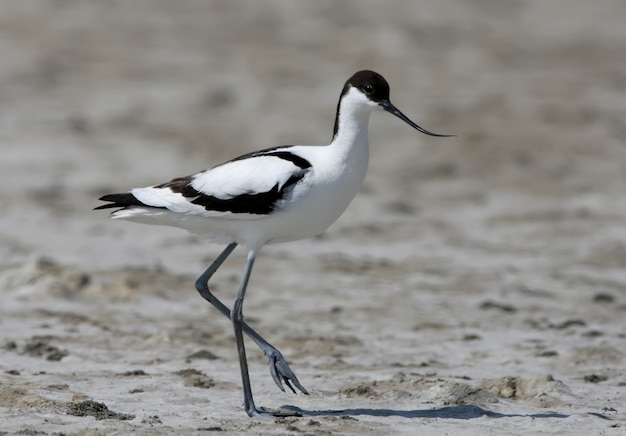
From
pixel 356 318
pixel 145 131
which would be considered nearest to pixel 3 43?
pixel 145 131

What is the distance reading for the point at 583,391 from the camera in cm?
675

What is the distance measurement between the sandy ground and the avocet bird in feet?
2.84

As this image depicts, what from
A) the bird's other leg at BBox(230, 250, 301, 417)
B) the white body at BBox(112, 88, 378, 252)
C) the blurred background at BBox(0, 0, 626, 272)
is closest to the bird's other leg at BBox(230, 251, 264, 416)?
the bird's other leg at BBox(230, 250, 301, 417)

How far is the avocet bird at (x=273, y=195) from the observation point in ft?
19.9

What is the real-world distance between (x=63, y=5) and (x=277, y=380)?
39.3 feet

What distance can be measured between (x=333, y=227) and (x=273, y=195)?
527 cm

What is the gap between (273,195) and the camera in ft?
19.8

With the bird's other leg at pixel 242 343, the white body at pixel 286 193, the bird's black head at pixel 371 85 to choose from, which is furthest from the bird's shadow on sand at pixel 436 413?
the bird's black head at pixel 371 85

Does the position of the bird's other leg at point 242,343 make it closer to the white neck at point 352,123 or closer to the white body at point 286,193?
the white body at point 286,193

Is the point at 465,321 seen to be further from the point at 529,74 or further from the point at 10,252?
the point at 529,74

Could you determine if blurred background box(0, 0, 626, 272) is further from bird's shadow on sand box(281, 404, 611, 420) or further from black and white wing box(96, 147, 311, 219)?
bird's shadow on sand box(281, 404, 611, 420)

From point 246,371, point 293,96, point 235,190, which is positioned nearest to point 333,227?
point 293,96

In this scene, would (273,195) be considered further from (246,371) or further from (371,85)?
(246,371)

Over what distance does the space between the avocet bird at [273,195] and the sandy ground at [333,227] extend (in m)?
0.87
